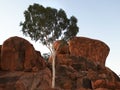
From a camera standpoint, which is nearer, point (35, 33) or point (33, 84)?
→ point (33, 84)

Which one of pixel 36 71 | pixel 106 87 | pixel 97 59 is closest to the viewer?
pixel 36 71

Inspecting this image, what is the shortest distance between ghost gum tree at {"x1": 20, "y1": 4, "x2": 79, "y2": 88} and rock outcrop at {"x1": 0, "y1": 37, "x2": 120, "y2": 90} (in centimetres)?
246

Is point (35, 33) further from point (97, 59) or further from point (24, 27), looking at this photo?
point (97, 59)

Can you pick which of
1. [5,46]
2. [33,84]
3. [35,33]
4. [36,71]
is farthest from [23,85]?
[35,33]

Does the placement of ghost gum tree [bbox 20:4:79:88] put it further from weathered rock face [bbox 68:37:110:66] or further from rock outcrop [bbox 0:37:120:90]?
weathered rock face [bbox 68:37:110:66]

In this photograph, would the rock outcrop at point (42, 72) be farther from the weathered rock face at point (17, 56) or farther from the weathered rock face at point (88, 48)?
the weathered rock face at point (88, 48)

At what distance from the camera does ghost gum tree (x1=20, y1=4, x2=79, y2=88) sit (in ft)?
171

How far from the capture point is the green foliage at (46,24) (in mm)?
52094

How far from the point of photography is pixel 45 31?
172ft

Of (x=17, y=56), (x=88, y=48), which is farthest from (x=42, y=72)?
(x=88, y=48)

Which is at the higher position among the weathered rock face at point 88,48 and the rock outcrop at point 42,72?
the weathered rock face at point 88,48

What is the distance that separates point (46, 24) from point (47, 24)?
0.18 meters

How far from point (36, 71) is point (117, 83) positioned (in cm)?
1620

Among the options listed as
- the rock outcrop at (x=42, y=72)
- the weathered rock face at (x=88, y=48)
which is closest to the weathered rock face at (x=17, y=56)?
the rock outcrop at (x=42, y=72)
